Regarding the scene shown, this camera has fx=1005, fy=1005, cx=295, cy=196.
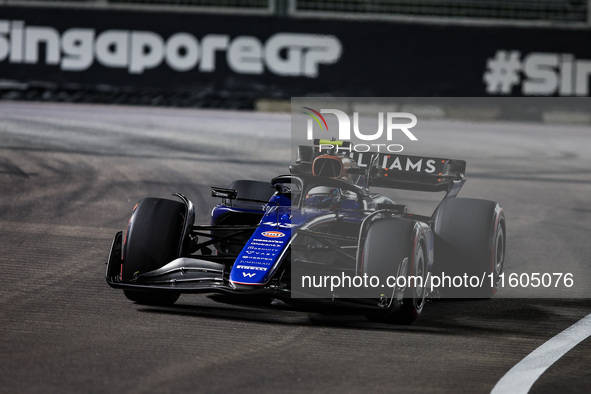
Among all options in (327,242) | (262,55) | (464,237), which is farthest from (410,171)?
(262,55)

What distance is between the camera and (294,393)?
473 centimetres

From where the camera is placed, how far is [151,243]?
6.45m

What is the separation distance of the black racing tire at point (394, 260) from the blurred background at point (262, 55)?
1437 centimetres

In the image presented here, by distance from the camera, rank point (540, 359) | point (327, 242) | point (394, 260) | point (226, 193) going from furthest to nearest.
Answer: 1. point (226, 193)
2. point (327, 242)
3. point (394, 260)
4. point (540, 359)

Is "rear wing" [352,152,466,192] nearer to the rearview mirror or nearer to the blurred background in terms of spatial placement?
the rearview mirror

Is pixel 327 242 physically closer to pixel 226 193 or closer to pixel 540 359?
pixel 226 193

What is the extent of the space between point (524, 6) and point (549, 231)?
12.5 meters

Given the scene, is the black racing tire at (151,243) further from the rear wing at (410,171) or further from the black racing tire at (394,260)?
the rear wing at (410,171)

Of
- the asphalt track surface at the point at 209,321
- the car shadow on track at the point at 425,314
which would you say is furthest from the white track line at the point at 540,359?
the car shadow on track at the point at 425,314

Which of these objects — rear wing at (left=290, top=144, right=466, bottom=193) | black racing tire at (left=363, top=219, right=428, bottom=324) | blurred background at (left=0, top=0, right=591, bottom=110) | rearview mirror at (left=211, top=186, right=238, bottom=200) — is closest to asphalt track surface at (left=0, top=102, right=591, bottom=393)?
black racing tire at (left=363, top=219, right=428, bottom=324)

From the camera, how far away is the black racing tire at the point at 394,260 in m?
5.99

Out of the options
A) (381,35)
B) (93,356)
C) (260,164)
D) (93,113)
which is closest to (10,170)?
(260,164)

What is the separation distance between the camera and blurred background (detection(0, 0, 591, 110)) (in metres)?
20.3

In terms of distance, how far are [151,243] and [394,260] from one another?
1.58 metres
